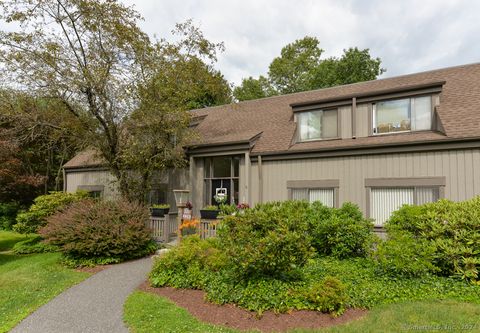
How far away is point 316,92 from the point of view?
16.0m

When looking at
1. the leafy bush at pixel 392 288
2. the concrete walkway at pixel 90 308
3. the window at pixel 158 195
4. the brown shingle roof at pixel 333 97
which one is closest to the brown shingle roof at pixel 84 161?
the brown shingle roof at pixel 333 97

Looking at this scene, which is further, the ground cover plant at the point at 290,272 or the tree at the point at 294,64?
the tree at the point at 294,64

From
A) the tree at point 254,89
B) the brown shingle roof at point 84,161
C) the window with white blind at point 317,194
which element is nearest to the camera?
the window with white blind at point 317,194

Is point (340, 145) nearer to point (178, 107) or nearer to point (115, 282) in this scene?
point (178, 107)

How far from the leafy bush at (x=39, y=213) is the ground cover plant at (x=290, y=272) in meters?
9.26

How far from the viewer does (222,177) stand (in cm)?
1345

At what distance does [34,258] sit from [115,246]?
12.5 ft

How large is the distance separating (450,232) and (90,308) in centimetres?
772

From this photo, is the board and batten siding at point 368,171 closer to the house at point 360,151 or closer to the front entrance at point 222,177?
the house at point 360,151

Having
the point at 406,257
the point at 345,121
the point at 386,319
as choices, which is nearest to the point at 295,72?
the point at 345,121

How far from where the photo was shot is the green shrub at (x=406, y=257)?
6.30 metres

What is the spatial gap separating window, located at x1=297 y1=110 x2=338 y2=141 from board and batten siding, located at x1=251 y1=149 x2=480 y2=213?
127cm

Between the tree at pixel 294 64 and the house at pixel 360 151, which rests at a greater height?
the tree at pixel 294 64

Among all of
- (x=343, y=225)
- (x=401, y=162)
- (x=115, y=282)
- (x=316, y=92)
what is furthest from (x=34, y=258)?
(x=316, y=92)
